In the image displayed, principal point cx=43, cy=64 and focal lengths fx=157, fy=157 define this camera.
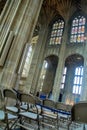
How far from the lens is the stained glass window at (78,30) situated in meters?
17.6

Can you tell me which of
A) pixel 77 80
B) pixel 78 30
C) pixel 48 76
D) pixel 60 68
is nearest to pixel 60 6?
pixel 78 30

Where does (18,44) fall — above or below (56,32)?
below

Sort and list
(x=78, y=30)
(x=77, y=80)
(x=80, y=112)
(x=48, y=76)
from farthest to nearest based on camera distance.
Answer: (x=48, y=76) → (x=77, y=80) → (x=78, y=30) → (x=80, y=112)

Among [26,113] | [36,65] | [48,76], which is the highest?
[36,65]

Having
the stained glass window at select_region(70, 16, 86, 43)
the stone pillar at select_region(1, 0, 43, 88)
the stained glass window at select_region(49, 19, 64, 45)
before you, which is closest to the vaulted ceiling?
the stained glass window at select_region(49, 19, 64, 45)

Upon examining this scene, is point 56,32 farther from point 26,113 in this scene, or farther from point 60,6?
point 26,113

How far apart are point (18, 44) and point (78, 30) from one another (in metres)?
12.1

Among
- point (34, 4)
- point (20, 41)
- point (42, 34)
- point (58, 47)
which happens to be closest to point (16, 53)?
point (20, 41)

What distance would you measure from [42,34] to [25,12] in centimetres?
1073

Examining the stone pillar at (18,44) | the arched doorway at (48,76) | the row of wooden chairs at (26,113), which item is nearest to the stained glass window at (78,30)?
the arched doorway at (48,76)

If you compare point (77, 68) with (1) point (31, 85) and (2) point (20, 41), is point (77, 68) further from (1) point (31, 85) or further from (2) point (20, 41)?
(2) point (20, 41)

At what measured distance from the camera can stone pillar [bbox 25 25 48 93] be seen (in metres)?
17.2

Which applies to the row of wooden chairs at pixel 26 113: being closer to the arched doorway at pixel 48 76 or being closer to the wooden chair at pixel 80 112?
the wooden chair at pixel 80 112

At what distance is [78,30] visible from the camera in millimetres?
18172
